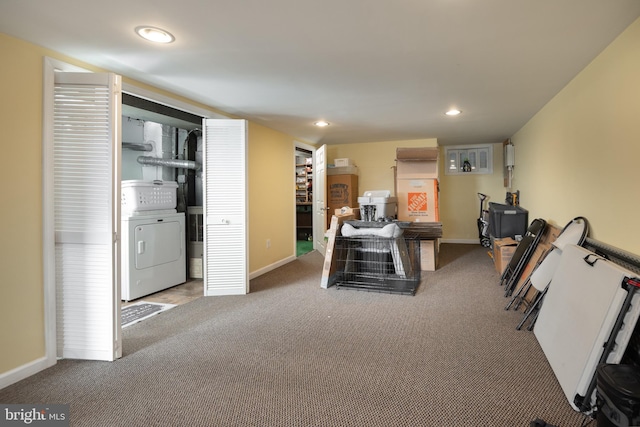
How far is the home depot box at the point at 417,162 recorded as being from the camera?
5229mm

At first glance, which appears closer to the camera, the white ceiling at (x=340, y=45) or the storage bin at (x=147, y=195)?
the white ceiling at (x=340, y=45)

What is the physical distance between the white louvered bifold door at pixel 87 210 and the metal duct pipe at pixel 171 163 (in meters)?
2.02

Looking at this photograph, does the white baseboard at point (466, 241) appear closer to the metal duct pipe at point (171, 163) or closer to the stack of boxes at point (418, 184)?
the stack of boxes at point (418, 184)

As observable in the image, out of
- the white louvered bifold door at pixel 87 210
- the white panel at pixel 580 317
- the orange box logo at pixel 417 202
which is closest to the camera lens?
the white panel at pixel 580 317

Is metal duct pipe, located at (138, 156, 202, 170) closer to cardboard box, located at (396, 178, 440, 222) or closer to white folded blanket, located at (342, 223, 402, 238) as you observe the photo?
white folded blanket, located at (342, 223, 402, 238)

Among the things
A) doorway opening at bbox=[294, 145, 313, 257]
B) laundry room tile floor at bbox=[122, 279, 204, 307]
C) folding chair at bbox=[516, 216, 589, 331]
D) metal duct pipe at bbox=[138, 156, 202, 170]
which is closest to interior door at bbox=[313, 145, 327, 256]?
doorway opening at bbox=[294, 145, 313, 257]

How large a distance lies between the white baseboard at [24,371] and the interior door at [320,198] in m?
3.89

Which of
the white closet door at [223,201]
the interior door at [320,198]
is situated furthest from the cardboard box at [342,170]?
the white closet door at [223,201]

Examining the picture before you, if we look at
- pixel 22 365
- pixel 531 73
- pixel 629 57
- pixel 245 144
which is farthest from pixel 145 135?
pixel 629 57

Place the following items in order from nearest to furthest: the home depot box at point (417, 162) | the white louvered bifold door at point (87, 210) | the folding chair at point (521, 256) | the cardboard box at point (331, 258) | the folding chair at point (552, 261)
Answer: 1. the white louvered bifold door at point (87, 210)
2. the folding chair at point (552, 261)
3. the folding chair at point (521, 256)
4. the cardboard box at point (331, 258)
5. the home depot box at point (417, 162)

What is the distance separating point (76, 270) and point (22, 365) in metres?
0.62

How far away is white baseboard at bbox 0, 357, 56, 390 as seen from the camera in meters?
1.98

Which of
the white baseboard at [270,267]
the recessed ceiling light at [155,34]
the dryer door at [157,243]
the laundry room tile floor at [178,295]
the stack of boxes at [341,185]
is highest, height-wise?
the recessed ceiling light at [155,34]

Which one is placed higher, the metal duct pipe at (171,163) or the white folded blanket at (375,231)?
the metal duct pipe at (171,163)
